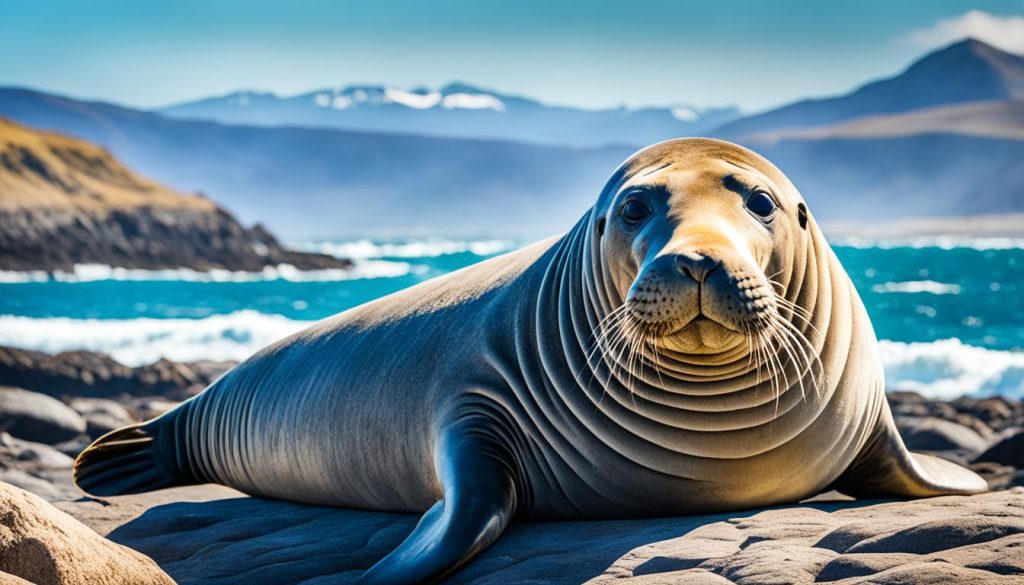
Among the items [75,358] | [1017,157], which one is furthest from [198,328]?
[1017,157]

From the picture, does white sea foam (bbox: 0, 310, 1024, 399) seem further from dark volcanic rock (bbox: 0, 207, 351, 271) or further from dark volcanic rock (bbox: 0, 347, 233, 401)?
dark volcanic rock (bbox: 0, 207, 351, 271)

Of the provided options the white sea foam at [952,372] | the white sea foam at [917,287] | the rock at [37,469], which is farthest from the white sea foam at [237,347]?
the white sea foam at [917,287]

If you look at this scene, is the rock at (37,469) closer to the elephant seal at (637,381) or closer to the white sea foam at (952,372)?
the elephant seal at (637,381)

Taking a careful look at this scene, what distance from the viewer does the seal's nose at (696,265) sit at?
150 inches

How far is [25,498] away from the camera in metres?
3.61

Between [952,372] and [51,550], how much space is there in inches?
715

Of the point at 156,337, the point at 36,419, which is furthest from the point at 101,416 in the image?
the point at 156,337

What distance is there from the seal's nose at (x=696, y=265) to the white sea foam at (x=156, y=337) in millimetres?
19169

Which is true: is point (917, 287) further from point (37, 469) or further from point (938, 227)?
point (938, 227)

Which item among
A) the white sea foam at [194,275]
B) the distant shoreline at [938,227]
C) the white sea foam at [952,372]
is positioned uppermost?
the distant shoreline at [938,227]

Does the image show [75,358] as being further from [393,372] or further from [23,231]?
[23,231]

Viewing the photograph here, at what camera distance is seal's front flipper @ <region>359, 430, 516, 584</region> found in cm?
405

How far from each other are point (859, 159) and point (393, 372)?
145753 mm

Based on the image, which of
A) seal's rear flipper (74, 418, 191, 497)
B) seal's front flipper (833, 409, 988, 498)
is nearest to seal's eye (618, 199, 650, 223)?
seal's front flipper (833, 409, 988, 498)
